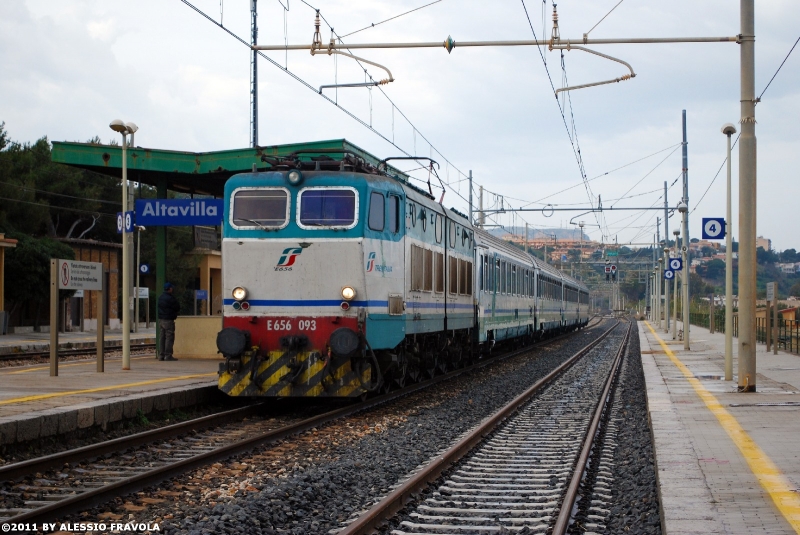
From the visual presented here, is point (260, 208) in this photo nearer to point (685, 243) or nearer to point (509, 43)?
point (509, 43)

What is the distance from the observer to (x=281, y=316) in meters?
12.9

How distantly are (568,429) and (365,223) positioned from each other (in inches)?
156

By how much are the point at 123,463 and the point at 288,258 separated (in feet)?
14.8

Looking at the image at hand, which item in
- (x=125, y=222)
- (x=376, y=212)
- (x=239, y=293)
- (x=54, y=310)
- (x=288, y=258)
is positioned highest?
(x=125, y=222)

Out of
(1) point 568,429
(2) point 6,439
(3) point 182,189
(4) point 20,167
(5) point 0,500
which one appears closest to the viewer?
(5) point 0,500

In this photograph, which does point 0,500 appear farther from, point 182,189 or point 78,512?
point 182,189

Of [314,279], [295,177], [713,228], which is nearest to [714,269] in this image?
[713,228]

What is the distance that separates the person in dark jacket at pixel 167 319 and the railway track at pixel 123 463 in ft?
21.5

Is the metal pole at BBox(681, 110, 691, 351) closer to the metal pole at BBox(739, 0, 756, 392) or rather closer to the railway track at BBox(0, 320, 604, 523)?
the metal pole at BBox(739, 0, 756, 392)

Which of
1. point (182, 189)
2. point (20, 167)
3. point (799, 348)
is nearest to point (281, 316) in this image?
point (182, 189)

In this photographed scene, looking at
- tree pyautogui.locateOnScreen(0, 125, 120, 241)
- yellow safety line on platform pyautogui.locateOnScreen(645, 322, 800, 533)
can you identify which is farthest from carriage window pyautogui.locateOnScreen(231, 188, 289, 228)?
tree pyautogui.locateOnScreen(0, 125, 120, 241)

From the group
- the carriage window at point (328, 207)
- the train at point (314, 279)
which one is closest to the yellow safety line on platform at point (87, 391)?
the train at point (314, 279)

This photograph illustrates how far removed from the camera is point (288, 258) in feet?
42.5

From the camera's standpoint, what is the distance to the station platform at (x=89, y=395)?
991 cm
